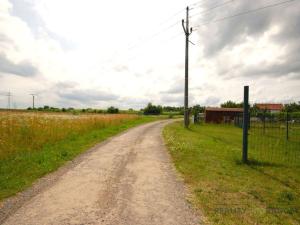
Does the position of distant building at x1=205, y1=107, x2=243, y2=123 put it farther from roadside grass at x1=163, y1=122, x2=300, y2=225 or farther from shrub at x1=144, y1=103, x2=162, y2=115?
shrub at x1=144, y1=103, x2=162, y2=115

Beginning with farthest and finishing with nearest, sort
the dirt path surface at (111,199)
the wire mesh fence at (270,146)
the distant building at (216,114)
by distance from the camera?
the distant building at (216,114)
the wire mesh fence at (270,146)
the dirt path surface at (111,199)

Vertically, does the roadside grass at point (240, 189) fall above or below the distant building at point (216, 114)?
below

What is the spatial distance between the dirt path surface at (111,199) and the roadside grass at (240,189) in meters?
0.46

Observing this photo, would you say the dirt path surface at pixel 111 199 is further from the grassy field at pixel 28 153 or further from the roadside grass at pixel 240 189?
the grassy field at pixel 28 153

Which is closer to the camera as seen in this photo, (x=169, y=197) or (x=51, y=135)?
(x=169, y=197)

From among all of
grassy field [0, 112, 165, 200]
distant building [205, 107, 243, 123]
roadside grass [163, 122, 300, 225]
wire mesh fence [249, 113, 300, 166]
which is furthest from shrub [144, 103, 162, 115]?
roadside grass [163, 122, 300, 225]

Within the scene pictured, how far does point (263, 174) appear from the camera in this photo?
26.5 feet

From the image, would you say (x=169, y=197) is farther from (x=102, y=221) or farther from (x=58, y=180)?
(x=58, y=180)

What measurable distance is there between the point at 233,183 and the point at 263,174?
1.86 metres

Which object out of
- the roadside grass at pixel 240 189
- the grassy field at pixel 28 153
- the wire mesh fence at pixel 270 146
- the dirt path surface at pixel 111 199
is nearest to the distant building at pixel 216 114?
the wire mesh fence at pixel 270 146

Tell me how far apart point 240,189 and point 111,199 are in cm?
317

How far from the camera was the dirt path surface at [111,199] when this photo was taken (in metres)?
4.51

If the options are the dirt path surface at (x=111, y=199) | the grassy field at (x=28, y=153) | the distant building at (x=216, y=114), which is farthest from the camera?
the distant building at (x=216, y=114)

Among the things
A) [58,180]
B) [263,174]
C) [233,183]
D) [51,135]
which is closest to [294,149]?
[263,174]
